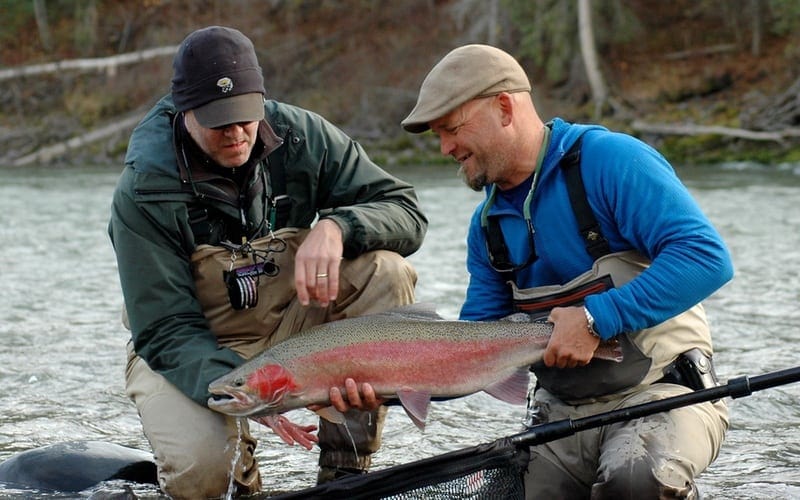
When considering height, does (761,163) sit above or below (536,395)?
below

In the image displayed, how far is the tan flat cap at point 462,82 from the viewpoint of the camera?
3.65m

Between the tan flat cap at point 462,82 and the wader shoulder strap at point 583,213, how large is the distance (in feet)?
1.01

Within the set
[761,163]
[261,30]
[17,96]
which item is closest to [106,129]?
[17,96]

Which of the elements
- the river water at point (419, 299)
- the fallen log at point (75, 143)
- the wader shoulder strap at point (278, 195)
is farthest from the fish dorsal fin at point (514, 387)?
the fallen log at point (75, 143)

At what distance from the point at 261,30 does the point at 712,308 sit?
29.9m

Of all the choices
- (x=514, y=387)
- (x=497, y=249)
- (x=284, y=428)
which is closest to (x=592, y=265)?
(x=497, y=249)

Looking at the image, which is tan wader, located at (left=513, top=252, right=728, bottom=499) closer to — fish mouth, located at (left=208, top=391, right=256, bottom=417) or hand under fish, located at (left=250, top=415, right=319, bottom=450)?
hand under fish, located at (left=250, top=415, right=319, bottom=450)

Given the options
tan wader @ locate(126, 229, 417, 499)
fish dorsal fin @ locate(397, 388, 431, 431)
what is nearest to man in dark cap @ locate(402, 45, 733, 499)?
fish dorsal fin @ locate(397, 388, 431, 431)

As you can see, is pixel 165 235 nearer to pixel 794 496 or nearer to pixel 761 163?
pixel 794 496

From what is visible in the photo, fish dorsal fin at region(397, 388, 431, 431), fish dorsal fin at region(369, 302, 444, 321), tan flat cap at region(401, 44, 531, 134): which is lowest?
fish dorsal fin at region(397, 388, 431, 431)

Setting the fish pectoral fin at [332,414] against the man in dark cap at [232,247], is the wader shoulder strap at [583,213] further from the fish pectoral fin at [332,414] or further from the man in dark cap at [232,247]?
the fish pectoral fin at [332,414]

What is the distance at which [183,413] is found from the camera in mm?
4016

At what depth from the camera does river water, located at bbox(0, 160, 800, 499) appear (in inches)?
195

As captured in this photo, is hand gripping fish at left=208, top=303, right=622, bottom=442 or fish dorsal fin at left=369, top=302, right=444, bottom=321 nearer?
hand gripping fish at left=208, top=303, right=622, bottom=442
